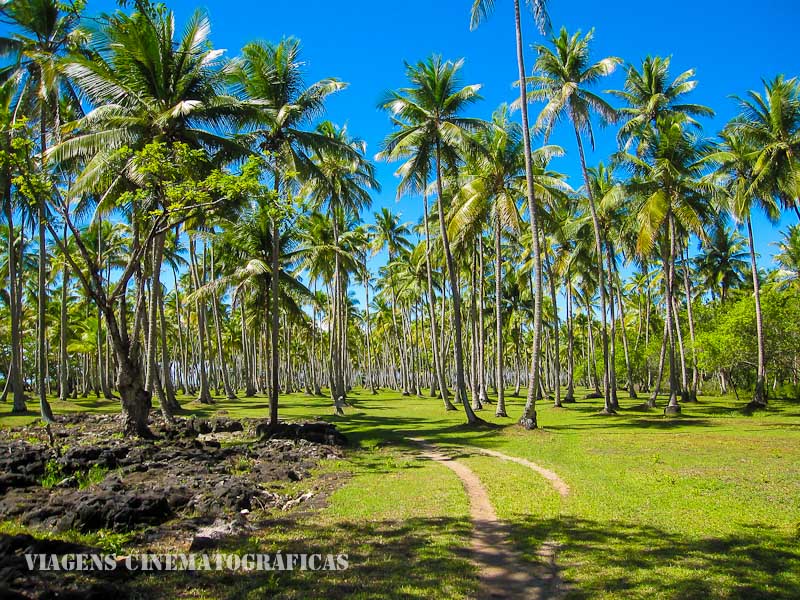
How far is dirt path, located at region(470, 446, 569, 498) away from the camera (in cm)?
973

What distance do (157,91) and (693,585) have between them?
1795 centimetres

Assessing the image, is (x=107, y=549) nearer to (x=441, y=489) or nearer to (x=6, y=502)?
(x=6, y=502)

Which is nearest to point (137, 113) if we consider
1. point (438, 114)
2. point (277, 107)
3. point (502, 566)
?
point (277, 107)

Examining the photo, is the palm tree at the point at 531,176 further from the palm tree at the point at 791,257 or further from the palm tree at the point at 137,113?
Result: the palm tree at the point at 791,257

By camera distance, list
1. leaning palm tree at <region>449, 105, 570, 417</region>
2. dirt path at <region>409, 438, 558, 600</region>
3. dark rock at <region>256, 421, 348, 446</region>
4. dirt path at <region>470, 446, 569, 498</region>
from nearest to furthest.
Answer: dirt path at <region>409, 438, 558, 600</region> < dirt path at <region>470, 446, 569, 498</region> < dark rock at <region>256, 421, 348, 446</region> < leaning palm tree at <region>449, 105, 570, 417</region>

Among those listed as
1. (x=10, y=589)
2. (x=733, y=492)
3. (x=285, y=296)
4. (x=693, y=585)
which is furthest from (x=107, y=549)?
(x=285, y=296)

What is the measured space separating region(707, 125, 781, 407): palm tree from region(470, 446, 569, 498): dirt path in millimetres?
18029

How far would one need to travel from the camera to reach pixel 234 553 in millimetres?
6246

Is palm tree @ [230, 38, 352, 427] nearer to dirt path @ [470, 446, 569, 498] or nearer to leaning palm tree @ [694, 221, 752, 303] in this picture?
dirt path @ [470, 446, 569, 498]

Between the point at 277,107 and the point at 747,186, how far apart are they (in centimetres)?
2246

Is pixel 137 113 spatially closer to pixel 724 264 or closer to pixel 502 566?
pixel 502 566

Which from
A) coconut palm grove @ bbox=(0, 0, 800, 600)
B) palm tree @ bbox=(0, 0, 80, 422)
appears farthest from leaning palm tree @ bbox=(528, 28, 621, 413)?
palm tree @ bbox=(0, 0, 80, 422)

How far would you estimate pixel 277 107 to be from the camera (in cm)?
1978

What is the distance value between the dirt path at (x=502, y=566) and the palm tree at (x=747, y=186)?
885 inches
